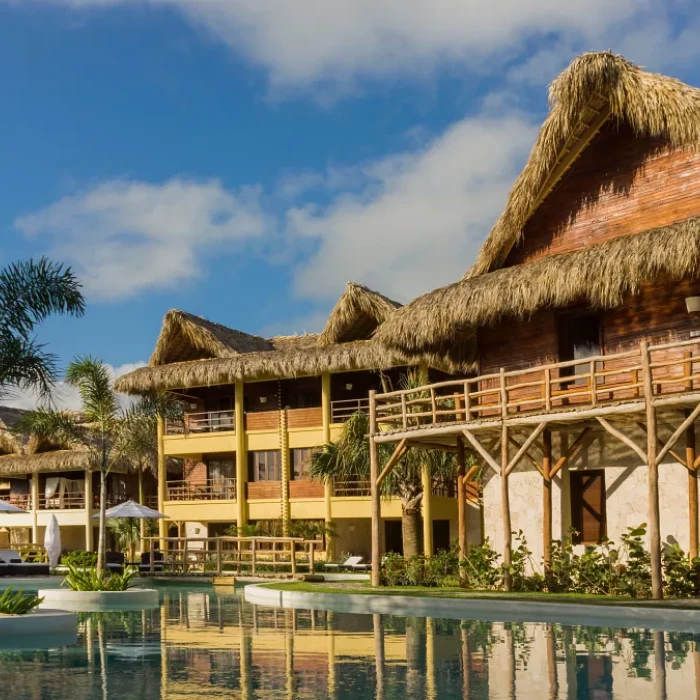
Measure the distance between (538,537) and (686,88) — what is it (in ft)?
26.3

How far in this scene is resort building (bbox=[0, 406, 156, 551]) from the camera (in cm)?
3959

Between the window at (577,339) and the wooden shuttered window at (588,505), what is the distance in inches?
71.8

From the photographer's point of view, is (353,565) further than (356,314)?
No

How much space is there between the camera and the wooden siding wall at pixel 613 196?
59.4 feet

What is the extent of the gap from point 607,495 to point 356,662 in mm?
9447

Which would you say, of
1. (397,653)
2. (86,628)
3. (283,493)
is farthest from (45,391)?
(283,493)

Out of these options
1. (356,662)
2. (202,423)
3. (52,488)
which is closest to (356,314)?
(202,423)

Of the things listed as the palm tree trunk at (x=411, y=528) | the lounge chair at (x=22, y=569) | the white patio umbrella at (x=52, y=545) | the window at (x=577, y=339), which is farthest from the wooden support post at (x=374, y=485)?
the white patio umbrella at (x=52, y=545)

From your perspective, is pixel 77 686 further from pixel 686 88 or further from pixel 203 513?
pixel 203 513

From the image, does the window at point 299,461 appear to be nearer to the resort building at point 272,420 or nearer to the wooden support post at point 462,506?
the resort building at point 272,420

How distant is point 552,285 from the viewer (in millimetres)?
17688

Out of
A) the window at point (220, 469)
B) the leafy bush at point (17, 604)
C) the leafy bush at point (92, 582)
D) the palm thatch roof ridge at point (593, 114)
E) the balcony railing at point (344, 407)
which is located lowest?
the leafy bush at point (92, 582)

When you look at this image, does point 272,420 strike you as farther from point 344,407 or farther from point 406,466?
point 406,466

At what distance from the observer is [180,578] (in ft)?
86.0
